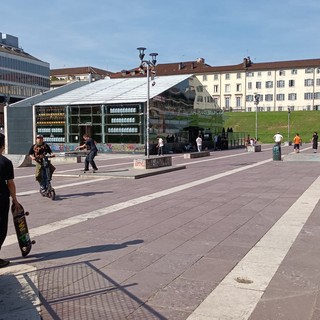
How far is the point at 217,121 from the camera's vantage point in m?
50.4

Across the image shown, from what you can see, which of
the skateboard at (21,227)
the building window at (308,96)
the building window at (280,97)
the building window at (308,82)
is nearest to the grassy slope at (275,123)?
the building window at (308,96)

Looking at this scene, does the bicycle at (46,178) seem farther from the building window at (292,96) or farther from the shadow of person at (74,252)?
the building window at (292,96)

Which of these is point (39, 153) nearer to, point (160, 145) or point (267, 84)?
point (160, 145)

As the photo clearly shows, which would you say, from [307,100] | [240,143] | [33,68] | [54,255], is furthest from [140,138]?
[307,100]

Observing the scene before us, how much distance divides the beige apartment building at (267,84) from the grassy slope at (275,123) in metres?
9.89

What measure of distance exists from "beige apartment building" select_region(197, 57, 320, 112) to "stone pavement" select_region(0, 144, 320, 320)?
89.0 meters

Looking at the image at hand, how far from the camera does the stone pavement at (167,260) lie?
4.02 meters

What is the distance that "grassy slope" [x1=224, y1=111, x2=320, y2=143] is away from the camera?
74.6 m

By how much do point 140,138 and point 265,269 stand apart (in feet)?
101

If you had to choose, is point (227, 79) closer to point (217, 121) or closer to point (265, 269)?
point (217, 121)

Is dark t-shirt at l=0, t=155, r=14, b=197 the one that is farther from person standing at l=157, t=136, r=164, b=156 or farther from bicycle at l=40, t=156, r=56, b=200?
person standing at l=157, t=136, r=164, b=156

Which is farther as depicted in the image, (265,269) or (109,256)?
(109,256)

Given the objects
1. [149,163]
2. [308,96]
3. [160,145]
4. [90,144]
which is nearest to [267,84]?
[308,96]

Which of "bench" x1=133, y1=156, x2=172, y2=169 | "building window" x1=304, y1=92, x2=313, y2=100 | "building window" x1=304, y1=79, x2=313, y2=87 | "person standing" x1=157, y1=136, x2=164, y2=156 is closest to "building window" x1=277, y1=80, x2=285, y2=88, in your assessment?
"building window" x1=304, y1=79, x2=313, y2=87
